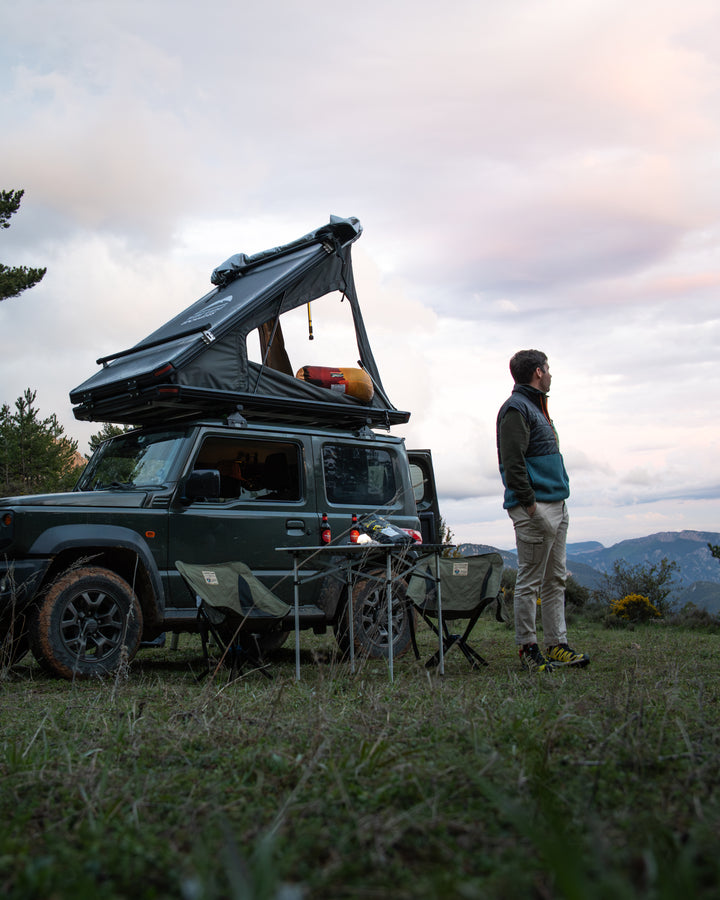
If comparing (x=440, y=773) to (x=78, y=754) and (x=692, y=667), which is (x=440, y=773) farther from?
(x=692, y=667)

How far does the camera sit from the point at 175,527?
5910 mm

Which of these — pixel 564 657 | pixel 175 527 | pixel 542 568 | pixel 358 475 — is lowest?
pixel 564 657

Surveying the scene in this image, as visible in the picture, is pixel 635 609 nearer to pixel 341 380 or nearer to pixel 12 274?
pixel 341 380

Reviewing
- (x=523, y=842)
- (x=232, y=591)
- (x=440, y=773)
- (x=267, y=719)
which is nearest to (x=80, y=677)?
(x=232, y=591)

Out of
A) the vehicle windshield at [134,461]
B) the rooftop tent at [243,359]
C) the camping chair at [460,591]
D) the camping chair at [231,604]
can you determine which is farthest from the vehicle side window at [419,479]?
the camping chair at [231,604]

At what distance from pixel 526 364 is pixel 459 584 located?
1.73 metres

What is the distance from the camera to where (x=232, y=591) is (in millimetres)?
5250

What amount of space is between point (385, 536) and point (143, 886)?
4.28 metres

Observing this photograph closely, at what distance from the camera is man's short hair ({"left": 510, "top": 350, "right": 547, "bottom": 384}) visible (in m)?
5.92

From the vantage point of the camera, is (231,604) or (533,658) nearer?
(231,604)

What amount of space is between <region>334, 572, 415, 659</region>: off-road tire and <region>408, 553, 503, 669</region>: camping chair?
0.24 metres

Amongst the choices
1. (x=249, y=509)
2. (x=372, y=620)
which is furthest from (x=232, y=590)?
(x=372, y=620)

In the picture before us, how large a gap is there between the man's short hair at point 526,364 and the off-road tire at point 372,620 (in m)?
1.86

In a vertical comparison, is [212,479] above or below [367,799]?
above
